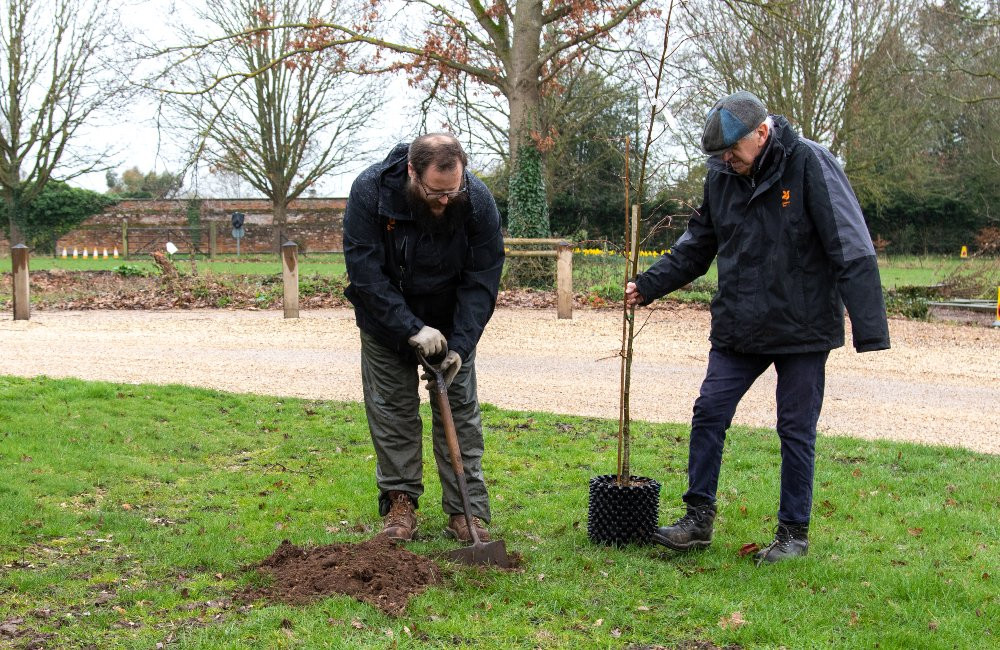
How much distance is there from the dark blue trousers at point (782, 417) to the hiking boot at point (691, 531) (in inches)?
1.9

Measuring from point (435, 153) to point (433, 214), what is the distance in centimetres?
33

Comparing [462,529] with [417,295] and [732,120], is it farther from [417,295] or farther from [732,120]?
[732,120]

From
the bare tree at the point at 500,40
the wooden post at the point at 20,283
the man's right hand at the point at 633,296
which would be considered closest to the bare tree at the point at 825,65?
the bare tree at the point at 500,40

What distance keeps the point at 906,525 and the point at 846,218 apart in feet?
5.75

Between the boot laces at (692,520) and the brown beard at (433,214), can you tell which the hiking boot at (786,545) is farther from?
the brown beard at (433,214)

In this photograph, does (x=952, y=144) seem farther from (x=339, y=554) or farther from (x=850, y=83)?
(x=339, y=554)

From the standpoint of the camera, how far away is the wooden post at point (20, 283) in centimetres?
1332

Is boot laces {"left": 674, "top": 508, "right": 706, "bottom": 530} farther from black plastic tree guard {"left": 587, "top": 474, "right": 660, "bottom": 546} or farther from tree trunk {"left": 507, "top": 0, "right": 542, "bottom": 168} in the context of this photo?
tree trunk {"left": 507, "top": 0, "right": 542, "bottom": 168}

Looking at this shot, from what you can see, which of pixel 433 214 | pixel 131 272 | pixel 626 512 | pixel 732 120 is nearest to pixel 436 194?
pixel 433 214

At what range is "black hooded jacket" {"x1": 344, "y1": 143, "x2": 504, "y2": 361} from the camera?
164 inches

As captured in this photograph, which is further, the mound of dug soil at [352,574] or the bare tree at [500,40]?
the bare tree at [500,40]

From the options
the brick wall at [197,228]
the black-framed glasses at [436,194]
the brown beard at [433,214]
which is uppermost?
the brick wall at [197,228]

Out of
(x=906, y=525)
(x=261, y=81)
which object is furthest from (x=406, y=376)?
(x=261, y=81)

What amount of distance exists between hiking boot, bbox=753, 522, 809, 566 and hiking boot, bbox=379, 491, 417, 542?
156 centimetres
